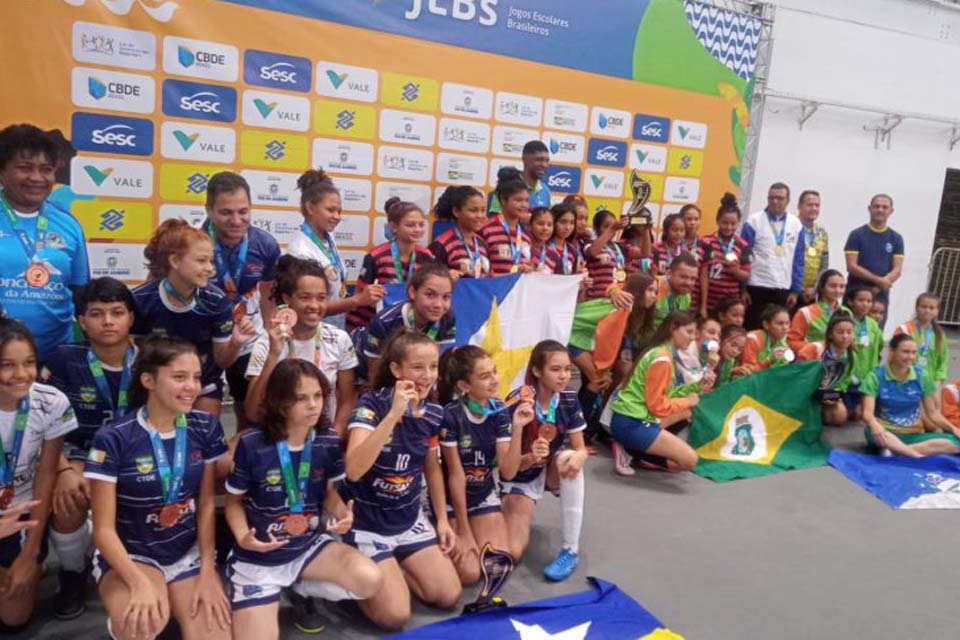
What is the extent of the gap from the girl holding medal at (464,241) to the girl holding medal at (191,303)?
141cm

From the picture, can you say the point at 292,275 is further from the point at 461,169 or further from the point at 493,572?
the point at 461,169

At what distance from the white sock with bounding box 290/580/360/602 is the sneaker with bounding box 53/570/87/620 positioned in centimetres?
71

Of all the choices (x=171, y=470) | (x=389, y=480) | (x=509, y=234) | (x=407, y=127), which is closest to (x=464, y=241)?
(x=509, y=234)

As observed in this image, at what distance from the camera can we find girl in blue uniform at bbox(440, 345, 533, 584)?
9.78 feet

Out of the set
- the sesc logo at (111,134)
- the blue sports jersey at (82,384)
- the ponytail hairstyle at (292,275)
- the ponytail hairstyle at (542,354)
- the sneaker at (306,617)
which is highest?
the sesc logo at (111,134)

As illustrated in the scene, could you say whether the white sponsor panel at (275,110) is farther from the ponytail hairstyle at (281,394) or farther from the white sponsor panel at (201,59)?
the ponytail hairstyle at (281,394)

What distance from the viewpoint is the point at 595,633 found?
2.53 m

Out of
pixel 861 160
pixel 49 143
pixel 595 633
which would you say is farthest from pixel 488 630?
pixel 861 160

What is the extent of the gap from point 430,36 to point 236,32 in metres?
1.28

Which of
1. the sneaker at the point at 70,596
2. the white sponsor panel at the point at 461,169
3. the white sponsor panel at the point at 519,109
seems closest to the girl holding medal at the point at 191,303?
the sneaker at the point at 70,596

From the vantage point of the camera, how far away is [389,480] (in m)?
2.81

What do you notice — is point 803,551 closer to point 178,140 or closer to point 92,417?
point 92,417

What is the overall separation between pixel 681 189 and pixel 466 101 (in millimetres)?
2181

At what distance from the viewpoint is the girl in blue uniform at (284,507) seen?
95.9 inches
